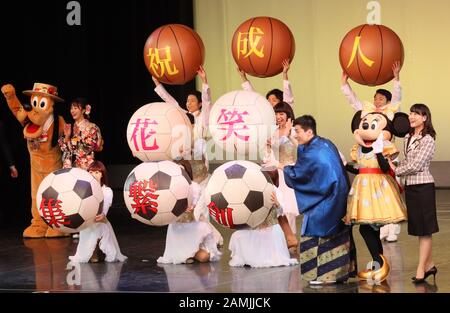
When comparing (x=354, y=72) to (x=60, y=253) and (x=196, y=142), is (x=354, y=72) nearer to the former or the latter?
(x=196, y=142)

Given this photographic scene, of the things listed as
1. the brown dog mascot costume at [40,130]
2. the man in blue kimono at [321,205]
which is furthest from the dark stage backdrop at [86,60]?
the man in blue kimono at [321,205]

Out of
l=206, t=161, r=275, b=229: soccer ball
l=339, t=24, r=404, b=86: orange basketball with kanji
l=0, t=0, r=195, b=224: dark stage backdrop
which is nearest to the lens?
l=206, t=161, r=275, b=229: soccer ball

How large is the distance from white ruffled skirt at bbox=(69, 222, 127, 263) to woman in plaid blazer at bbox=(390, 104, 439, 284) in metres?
2.48

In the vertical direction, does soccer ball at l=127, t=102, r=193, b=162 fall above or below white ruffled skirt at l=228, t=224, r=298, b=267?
above

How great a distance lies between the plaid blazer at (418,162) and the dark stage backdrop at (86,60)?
5.87 meters

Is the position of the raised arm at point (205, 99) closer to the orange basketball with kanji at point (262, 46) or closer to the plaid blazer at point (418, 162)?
the orange basketball with kanji at point (262, 46)

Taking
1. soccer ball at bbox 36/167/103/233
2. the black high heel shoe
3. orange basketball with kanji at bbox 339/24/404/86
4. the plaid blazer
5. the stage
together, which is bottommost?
Answer: the stage

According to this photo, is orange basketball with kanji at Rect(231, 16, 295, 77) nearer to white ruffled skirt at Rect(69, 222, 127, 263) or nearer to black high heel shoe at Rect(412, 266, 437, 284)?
white ruffled skirt at Rect(69, 222, 127, 263)

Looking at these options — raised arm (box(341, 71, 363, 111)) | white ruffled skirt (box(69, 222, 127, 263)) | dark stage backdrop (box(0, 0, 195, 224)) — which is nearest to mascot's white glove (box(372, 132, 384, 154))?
raised arm (box(341, 71, 363, 111))

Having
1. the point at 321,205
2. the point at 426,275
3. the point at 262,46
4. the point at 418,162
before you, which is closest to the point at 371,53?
the point at 262,46

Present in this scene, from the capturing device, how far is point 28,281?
750 centimetres

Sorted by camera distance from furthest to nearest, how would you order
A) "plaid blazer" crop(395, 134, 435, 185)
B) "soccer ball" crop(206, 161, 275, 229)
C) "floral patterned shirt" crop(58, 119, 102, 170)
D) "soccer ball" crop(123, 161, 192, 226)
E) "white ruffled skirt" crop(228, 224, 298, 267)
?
"floral patterned shirt" crop(58, 119, 102, 170), "white ruffled skirt" crop(228, 224, 298, 267), "soccer ball" crop(123, 161, 192, 226), "soccer ball" crop(206, 161, 275, 229), "plaid blazer" crop(395, 134, 435, 185)

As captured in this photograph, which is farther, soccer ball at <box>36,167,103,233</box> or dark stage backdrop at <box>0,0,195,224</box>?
dark stage backdrop at <box>0,0,195,224</box>

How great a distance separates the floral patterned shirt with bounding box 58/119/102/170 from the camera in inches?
376
